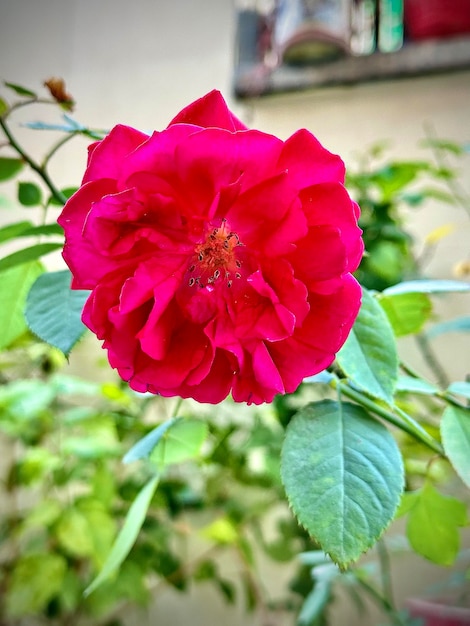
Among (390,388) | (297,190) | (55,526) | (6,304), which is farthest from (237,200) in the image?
(55,526)

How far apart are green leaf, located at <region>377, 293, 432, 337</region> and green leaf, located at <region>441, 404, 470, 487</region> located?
0.09m

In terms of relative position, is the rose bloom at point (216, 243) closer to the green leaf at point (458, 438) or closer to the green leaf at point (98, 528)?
the green leaf at point (458, 438)

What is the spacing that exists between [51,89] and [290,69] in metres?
0.83

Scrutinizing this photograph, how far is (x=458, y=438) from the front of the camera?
35cm

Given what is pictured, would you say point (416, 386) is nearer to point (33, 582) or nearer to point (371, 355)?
point (371, 355)

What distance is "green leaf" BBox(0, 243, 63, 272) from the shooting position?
39 centimetres

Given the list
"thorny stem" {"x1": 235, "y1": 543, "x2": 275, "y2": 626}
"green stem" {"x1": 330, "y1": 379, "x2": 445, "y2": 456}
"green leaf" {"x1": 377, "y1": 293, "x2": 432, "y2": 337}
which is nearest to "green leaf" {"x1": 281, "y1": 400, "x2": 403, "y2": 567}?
"green stem" {"x1": 330, "y1": 379, "x2": 445, "y2": 456}

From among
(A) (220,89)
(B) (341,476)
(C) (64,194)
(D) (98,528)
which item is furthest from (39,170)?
(A) (220,89)

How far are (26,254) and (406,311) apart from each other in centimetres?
28

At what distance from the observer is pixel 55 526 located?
0.85m

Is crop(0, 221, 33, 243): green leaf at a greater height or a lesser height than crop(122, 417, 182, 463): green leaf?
greater

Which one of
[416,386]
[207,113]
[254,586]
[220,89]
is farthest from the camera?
[220,89]

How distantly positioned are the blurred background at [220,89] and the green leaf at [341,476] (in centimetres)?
75

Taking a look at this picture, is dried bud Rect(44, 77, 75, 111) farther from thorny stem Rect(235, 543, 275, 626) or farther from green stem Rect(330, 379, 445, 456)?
thorny stem Rect(235, 543, 275, 626)
